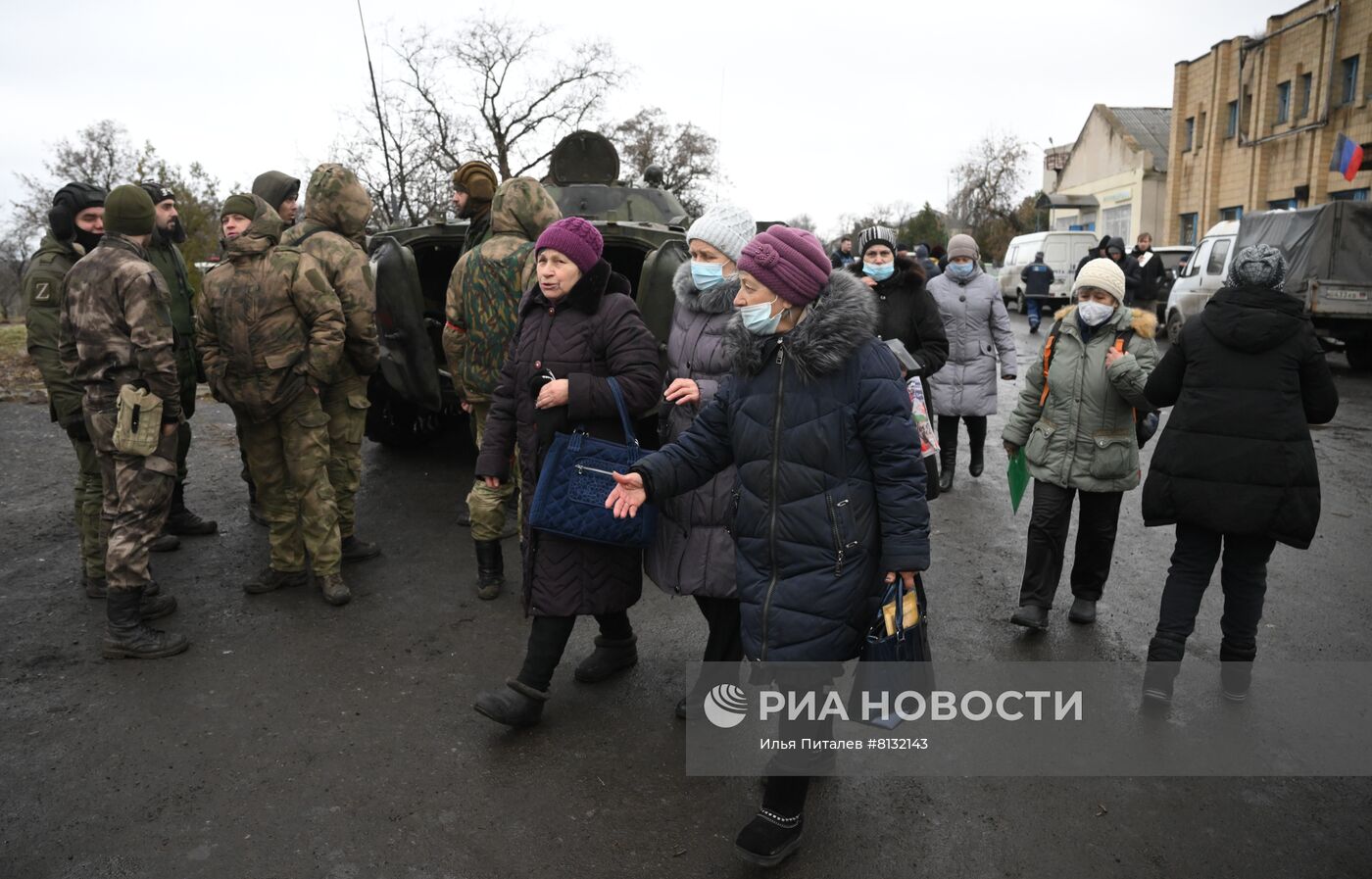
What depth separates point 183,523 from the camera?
6.07m

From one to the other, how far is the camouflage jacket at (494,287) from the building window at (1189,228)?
A: 110ft

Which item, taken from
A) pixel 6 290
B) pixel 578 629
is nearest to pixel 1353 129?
pixel 578 629

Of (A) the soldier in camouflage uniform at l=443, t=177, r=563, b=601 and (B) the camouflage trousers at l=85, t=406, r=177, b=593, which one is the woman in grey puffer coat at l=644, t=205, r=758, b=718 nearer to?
(A) the soldier in camouflage uniform at l=443, t=177, r=563, b=601

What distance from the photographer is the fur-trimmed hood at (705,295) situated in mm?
3588

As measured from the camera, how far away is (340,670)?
4223mm

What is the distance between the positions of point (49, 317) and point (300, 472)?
1.43 meters

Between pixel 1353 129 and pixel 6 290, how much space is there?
5188 centimetres

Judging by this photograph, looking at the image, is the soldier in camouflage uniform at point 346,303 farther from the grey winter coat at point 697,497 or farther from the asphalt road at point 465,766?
the grey winter coat at point 697,497

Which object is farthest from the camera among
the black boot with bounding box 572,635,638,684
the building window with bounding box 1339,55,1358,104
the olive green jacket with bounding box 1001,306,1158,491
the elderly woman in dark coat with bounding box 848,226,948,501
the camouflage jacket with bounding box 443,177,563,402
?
the building window with bounding box 1339,55,1358,104

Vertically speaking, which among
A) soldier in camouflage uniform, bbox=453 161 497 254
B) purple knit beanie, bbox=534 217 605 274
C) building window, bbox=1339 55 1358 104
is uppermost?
building window, bbox=1339 55 1358 104

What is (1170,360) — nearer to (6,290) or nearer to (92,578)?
(92,578)

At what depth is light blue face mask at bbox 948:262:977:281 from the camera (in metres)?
7.34

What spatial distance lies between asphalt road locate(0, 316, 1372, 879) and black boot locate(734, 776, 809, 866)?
3.6 inches

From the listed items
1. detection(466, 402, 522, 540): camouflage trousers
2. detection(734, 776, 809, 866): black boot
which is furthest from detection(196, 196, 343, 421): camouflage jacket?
detection(734, 776, 809, 866): black boot
